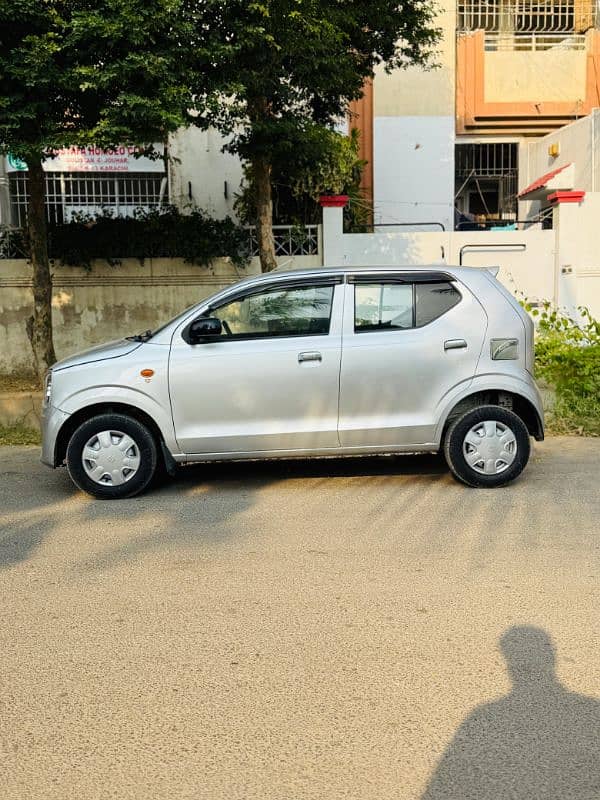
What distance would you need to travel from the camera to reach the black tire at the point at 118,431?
273 inches

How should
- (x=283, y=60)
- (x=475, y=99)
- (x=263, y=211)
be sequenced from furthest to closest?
(x=475, y=99) → (x=263, y=211) → (x=283, y=60)

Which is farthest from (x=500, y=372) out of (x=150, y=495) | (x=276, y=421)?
(x=150, y=495)

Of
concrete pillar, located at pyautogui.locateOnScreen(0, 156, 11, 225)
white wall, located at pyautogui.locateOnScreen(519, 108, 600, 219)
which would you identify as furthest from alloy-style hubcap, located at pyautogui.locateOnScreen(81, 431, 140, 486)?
white wall, located at pyautogui.locateOnScreen(519, 108, 600, 219)

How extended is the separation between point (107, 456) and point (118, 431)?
0.22m

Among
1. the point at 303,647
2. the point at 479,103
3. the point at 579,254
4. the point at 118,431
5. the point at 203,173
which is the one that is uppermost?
the point at 479,103

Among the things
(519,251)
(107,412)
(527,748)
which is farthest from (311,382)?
(519,251)

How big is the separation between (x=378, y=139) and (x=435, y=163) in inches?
52.9

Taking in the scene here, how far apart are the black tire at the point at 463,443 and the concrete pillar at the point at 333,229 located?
22.4 ft

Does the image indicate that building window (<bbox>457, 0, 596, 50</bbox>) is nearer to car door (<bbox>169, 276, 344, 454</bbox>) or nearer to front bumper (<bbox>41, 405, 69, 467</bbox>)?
car door (<bbox>169, 276, 344, 454</bbox>)

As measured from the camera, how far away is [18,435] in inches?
388

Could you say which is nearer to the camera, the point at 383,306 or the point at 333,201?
the point at 383,306

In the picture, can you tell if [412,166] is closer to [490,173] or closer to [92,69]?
[490,173]

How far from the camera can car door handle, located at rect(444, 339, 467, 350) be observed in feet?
23.2

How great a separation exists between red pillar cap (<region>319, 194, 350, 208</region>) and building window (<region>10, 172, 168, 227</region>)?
415 centimetres
